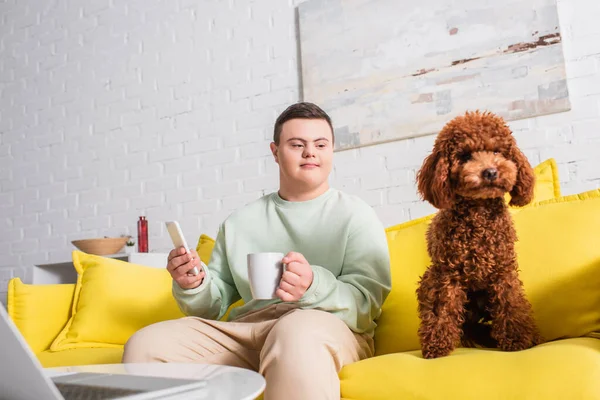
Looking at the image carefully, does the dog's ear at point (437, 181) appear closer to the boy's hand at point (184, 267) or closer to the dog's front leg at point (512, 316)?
the dog's front leg at point (512, 316)

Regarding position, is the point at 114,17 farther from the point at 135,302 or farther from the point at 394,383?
the point at 394,383

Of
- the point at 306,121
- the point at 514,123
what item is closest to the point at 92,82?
the point at 306,121

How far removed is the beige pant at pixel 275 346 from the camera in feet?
3.57

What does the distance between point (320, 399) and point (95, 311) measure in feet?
4.18

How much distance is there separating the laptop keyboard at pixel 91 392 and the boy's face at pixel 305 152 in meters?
1.01

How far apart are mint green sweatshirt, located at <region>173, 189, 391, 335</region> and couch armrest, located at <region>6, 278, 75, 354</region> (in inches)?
33.6

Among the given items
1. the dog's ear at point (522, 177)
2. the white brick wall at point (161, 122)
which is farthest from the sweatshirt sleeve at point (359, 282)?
the white brick wall at point (161, 122)

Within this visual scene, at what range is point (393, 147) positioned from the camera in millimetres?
2559

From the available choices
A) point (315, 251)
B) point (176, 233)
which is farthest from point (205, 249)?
point (176, 233)

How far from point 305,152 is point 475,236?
586mm

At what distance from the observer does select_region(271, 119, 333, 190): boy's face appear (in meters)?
1.63

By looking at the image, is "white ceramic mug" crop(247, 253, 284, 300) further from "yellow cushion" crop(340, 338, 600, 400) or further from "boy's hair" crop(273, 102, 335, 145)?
"boy's hair" crop(273, 102, 335, 145)

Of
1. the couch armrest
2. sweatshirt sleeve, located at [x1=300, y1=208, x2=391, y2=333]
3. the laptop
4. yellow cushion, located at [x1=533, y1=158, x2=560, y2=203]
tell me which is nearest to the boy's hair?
sweatshirt sleeve, located at [x1=300, y1=208, x2=391, y2=333]

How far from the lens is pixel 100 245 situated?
9.88 feet
